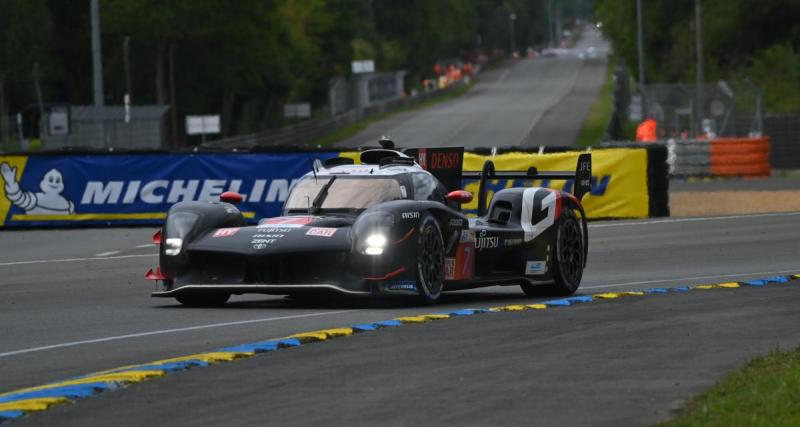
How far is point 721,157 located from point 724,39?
37.1m

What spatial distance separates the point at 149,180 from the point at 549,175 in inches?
575

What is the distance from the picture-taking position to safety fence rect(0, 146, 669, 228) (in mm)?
29547

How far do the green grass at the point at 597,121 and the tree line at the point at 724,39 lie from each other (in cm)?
368

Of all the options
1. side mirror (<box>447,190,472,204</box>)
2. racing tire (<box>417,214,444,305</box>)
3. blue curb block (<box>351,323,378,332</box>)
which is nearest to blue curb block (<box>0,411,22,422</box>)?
blue curb block (<box>351,323,378,332</box>)

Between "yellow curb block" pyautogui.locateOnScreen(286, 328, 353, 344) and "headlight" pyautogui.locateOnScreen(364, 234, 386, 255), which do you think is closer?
"yellow curb block" pyautogui.locateOnScreen(286, 328, 353, 344)

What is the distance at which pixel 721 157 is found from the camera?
4716cm

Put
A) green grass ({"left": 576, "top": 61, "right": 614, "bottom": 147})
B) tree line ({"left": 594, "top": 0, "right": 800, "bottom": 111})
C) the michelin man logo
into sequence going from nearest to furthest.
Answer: the michelin man logo
green grass ({"left": 576, "top": 61, "right": 614, "bottom": 147})
tree line ({"left": 594, "top": 0, "right": 800, "bottom": 111})

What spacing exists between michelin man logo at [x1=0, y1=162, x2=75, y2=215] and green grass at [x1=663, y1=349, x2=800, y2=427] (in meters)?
22.0

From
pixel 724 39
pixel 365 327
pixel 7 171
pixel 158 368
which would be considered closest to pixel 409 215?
pixel 365 327

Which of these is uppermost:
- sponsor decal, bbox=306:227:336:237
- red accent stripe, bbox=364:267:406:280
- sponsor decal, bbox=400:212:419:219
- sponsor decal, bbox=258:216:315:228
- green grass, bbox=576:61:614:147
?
green grass, bbox=576:61:614:147

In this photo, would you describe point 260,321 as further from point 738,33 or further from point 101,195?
point 738,33

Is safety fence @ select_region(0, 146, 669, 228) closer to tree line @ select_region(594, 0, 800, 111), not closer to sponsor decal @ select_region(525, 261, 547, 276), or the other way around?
sponsor decal @ select_region(525, 261, 547, 276)

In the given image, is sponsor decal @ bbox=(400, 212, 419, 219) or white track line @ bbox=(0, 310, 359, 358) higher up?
sponsor decal @ bbox=(400, 212, 419, 219)

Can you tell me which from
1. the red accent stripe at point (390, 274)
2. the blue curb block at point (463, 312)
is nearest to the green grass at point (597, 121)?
the red accent stripe at point (390, 274)
